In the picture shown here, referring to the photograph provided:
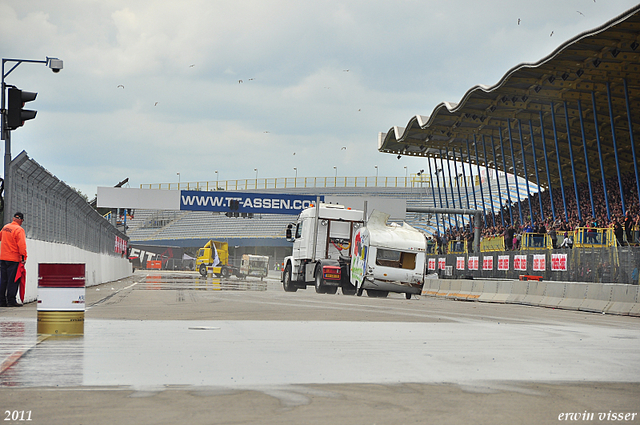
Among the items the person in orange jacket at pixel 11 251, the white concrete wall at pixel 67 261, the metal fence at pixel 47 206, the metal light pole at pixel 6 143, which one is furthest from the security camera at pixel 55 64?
the person in orange jacket at pixel 11 251

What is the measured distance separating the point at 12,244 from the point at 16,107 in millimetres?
2862

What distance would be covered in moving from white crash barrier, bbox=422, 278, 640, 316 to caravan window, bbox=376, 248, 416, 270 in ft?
12.5

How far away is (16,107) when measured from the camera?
15.5 meters

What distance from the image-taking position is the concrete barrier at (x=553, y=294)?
960 inches

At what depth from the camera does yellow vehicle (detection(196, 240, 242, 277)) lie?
225 ft

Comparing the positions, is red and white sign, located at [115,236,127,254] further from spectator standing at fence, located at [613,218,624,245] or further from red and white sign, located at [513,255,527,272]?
spectator standing at fence, located at [613,218,624,245]

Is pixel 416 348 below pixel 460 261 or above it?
below

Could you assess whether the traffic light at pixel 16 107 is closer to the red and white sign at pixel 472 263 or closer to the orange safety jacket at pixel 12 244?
the orange safety jacket at pixel 12 244

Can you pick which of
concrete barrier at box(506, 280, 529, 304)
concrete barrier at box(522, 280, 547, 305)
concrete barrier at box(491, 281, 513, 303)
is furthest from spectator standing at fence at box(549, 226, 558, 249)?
concrete barrier at box(522, 280, 547, 305)

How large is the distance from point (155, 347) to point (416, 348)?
10.3 ft

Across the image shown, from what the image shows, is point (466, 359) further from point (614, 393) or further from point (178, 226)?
point (178, 226)

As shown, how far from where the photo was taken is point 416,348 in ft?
30.7

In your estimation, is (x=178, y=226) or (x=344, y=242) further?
(x=178, y=226)

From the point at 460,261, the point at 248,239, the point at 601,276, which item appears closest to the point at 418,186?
the point at 248,239
